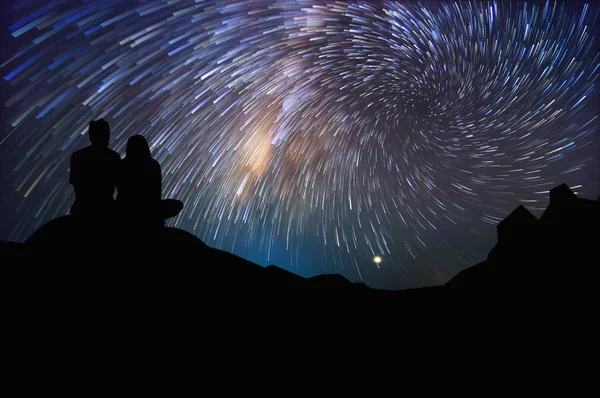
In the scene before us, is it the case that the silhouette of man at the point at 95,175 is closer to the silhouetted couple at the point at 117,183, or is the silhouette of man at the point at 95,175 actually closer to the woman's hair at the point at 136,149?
the silhouetted couple at the point at 117,183

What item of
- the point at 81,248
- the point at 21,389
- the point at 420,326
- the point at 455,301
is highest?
the point at 81,248

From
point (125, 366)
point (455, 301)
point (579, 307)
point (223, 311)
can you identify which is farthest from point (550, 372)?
point (125, 366)

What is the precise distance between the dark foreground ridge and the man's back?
51 centimetres

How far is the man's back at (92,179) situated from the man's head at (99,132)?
0.48 feet

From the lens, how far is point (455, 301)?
8.35m

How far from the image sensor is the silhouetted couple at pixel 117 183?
816 centimetres

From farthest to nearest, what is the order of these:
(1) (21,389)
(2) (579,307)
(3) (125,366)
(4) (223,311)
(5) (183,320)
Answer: (4) (223,311), (5) (183,320), (2) (579,307), (3) (125,366), (1) (21,389)

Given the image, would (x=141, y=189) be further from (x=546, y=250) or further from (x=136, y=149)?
(x=546, y=250)

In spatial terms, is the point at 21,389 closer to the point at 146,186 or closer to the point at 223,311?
the point at 223,311

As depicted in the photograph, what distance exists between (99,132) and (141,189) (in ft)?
6.33

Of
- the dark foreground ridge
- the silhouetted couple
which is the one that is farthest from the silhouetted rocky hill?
the silhouetted couple

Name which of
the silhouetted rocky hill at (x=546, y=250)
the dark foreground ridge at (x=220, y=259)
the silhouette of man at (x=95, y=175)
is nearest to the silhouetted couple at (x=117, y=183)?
the silhouette of man at (x=95, y=175)

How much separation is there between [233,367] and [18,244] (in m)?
6.08

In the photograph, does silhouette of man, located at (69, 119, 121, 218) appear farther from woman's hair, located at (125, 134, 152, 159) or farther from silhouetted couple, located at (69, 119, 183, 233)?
woman's hair, located at (125, 134, 152, 159)
